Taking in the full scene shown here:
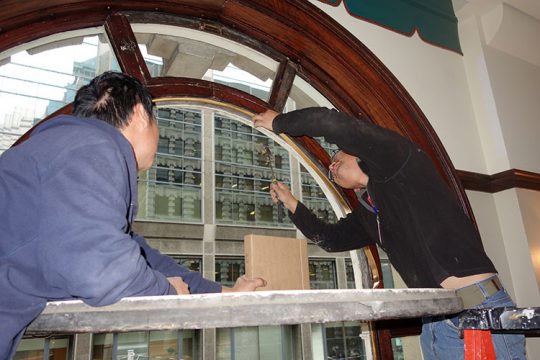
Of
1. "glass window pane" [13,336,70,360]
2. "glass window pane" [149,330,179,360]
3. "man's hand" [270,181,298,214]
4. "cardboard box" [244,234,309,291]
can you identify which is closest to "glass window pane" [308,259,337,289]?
"glass window pane" [149,330,179,360]

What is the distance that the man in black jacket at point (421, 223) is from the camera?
1.32 metres

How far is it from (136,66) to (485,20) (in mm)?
2748

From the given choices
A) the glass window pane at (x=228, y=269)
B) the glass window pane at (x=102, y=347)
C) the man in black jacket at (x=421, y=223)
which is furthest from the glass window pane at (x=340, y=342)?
the man in black jacket at (x=421, y=223)

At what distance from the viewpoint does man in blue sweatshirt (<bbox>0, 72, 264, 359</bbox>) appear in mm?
562

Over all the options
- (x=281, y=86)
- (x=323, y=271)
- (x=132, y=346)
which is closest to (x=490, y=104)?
(x=281, y=86)

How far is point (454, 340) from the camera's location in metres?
1.41

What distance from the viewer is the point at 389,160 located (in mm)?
1410

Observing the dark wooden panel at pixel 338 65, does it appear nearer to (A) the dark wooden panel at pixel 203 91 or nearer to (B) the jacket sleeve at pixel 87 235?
(A) the dark wooden panel at pixel 203 91

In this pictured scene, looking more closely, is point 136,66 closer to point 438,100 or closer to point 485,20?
point 438,100

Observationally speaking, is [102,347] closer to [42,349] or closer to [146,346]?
[146,346]

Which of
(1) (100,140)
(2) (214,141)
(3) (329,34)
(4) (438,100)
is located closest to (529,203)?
(4) (438,100)

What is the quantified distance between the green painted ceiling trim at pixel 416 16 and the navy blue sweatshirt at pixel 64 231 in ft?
6.67

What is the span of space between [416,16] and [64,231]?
113 inches

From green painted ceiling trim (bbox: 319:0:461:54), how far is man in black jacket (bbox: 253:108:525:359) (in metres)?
1.24
